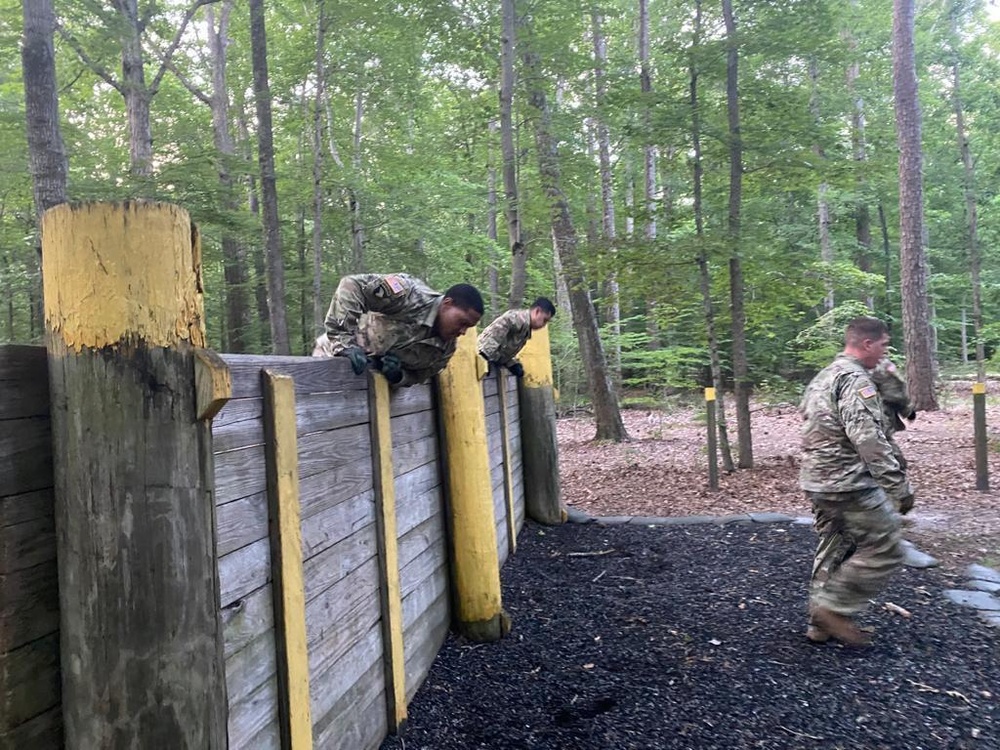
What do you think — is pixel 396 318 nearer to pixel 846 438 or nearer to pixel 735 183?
pixel 846 438

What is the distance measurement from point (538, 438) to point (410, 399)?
3.65 metres

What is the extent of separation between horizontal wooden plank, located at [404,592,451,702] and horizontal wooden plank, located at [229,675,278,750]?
1327mm

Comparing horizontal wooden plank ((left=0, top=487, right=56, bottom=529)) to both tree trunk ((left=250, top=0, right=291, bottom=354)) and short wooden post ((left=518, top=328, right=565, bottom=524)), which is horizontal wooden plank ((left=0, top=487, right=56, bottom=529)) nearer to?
short wooden post ((left=518, top=328, right=565, bottom=524))

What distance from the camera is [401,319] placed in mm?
3547

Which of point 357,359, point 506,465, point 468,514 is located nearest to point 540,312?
point 506,465

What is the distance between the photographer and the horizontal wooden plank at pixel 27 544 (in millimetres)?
1375

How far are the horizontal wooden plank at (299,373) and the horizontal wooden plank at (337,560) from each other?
0.60m

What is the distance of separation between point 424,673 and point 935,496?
6.37 m

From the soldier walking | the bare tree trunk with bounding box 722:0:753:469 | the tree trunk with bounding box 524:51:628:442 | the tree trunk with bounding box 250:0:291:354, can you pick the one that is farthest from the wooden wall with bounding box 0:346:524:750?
the tree trunk with bounding box 250:0:291:354

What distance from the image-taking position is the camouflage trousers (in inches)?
154

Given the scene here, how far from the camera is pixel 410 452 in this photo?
372cm

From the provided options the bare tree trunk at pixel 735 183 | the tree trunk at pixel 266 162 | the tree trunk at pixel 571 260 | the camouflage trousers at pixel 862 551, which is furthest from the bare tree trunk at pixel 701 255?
the tree trunk at pixel 266 162

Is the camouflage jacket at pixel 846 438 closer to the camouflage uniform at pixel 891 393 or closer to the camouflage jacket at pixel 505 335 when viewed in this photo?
the camouflage uniform at pixel 891 393

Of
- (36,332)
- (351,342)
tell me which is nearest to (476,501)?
(351,342)
